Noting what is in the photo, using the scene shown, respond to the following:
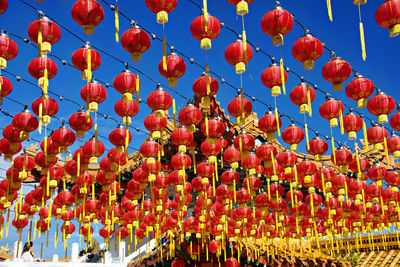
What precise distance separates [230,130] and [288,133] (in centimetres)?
333

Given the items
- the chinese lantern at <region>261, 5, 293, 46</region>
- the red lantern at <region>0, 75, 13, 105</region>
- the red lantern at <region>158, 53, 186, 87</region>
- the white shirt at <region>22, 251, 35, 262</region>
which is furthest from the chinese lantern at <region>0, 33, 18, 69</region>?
the white shirt at <region>22, 251, 35, 262</region>

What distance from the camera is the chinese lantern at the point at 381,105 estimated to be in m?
7.27

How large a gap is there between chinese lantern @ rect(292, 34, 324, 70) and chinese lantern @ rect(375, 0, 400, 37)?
0.93m

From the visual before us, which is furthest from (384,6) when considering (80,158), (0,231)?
(0,231)

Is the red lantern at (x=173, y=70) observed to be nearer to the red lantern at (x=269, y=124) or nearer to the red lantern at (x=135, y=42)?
the red lantern at (x=135, y=42)

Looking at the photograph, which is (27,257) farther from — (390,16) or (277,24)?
(390,16)

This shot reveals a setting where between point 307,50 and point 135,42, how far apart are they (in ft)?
7.82

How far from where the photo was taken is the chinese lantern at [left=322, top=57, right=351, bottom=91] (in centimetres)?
626

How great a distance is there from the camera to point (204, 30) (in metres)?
5.36

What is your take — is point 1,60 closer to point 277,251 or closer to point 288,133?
point 288,133

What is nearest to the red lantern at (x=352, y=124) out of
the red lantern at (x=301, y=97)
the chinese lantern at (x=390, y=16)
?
the red lantern at (x=301, y=97)

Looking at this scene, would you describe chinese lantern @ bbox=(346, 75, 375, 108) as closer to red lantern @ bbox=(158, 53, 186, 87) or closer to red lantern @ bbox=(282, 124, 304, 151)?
red lantern @ bbox=(282, 124, 304, 151)

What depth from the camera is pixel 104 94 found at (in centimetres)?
670

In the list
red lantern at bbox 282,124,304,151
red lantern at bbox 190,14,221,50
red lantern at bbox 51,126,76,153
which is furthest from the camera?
red lantern at bbox 282,124,304,151
